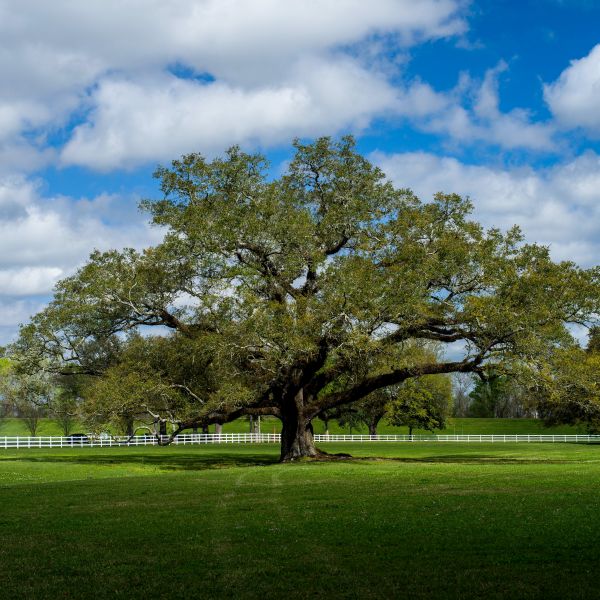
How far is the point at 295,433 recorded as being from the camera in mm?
38062

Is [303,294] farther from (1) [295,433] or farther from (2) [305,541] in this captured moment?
(2) [305,541]

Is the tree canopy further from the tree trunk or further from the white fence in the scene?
the white fence

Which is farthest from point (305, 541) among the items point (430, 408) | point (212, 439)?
point (430, 408)

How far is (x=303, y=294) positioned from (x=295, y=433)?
6.99 metres

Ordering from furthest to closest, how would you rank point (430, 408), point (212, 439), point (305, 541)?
point (430, 408)
point (212, 439)
point (305, 541)

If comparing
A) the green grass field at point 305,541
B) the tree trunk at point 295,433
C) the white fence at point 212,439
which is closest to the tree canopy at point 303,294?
the tree trunk at point 295,433

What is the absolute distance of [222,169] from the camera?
37625mm

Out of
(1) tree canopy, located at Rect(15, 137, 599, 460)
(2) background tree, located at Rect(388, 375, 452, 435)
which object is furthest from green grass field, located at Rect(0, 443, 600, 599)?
(2) background tree, located at Rect(388, 375, 452, 435)

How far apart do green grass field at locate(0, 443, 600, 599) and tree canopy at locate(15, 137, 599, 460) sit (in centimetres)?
1238

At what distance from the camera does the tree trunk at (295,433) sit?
1491 inches

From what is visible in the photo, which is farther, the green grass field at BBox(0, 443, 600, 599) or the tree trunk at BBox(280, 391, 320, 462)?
the tree trunk at BBox(280, 391, 320, 462)

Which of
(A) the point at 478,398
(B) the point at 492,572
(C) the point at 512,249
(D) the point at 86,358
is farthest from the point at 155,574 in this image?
(A) the point at 478,398

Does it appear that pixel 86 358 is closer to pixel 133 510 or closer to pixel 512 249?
pixel 512 249

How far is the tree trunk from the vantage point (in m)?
37.9
